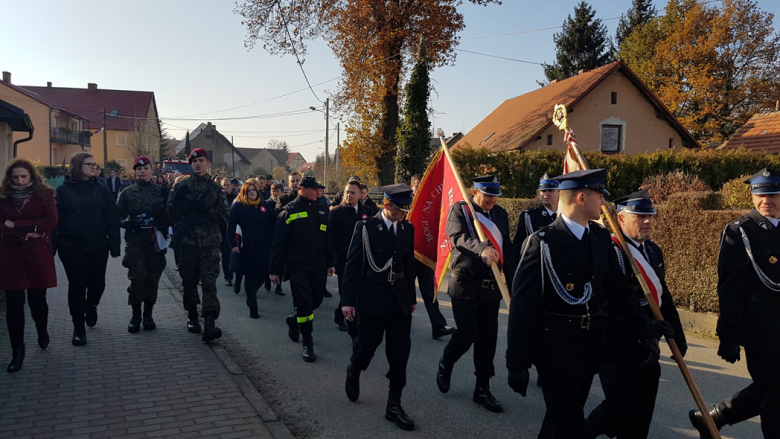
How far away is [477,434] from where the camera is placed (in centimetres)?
452

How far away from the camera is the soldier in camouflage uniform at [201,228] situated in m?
6.89

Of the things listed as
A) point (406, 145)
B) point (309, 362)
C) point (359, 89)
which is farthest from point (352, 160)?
point (309, 362)

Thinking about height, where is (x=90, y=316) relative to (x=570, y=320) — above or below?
below

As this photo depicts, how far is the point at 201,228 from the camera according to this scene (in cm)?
689

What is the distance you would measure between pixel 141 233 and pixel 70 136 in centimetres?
5931

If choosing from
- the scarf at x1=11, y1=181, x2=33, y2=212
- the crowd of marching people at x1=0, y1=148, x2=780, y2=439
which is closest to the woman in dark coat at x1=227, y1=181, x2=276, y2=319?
the crowd of marching people at x1=0, y1=148, x2=780, y2=439

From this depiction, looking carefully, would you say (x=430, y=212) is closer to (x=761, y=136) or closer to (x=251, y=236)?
(x=251, y=236)

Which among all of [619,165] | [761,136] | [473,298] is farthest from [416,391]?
[761,136]

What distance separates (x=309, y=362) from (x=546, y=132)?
22.8 m

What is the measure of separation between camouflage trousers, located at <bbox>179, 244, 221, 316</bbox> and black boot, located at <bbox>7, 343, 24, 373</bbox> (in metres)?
1.78

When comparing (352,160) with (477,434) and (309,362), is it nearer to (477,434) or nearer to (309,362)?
(309,362)

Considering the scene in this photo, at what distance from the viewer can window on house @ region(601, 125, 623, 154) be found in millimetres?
27844

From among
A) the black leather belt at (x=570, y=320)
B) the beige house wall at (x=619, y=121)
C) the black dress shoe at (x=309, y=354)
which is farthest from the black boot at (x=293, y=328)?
the beige house wall at (x=619, y=121)

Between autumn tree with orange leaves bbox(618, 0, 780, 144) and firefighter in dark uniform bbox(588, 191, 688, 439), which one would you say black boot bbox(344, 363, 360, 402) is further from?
autumn tree with orange leaves bbox(618, 0, 780, 144)
